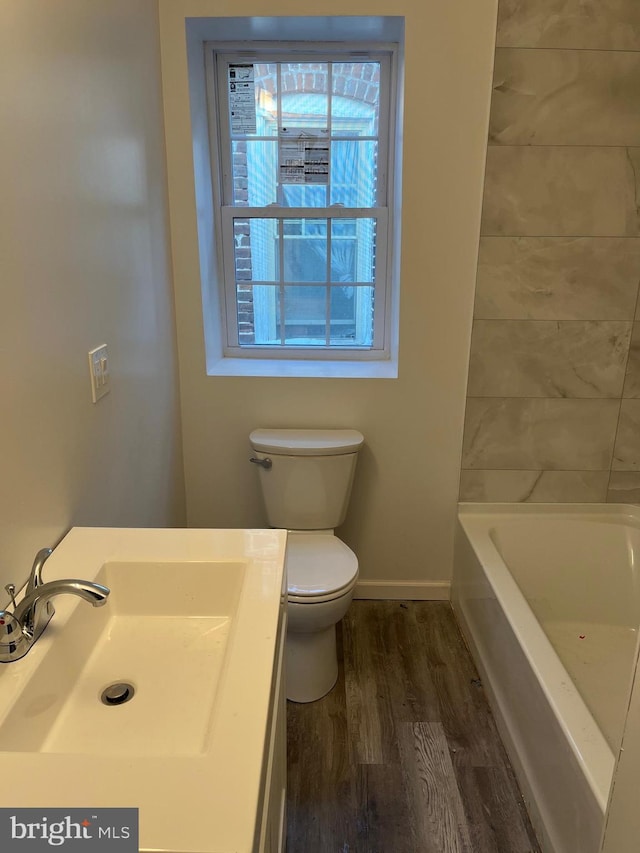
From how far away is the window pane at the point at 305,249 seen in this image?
2.48 meters

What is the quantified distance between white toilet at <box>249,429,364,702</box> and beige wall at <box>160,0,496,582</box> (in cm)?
14

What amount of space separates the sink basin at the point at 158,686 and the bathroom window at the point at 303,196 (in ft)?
4.59

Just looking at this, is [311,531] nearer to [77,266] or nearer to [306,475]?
[306,475]

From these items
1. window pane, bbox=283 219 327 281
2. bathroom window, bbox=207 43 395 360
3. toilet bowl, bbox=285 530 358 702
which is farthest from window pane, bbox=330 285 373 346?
Answer: toilet bowl, bbox=285 530 358 702

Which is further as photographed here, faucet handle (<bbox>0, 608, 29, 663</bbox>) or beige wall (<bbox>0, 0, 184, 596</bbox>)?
beige wall (<bbox>0, 0, 184, 596</bbox>)

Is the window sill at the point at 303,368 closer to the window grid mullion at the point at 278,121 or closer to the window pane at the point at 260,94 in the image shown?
the window grid mullion at the point at 278,121

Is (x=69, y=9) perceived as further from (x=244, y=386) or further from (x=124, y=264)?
(x=244, y=386)

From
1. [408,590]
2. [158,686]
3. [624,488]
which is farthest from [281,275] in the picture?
[158,686]

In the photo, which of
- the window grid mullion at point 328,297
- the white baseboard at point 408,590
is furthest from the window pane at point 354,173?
the white baseboard at point 408,590

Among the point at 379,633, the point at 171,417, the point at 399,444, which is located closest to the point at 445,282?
the point at 399,444

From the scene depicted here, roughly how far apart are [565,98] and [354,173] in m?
0.77

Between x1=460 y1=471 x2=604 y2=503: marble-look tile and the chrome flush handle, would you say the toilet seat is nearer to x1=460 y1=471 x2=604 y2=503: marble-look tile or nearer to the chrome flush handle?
the chrome flush handle

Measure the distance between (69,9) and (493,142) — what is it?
4.36 ft

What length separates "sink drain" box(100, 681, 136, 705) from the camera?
41.3 inches
